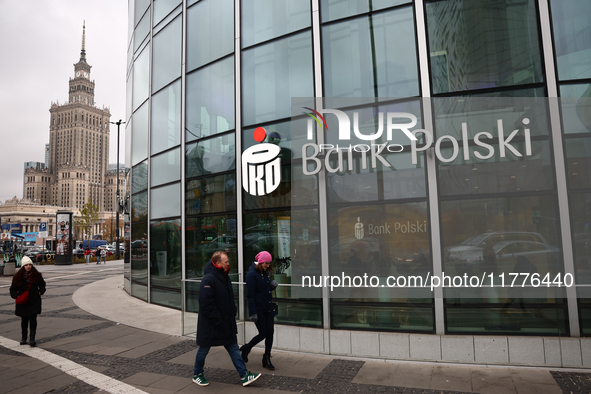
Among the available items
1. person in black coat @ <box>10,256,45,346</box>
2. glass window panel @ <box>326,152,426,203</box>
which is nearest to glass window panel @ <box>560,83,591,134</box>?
glass window panel @ <box>326,152,426,203</box>

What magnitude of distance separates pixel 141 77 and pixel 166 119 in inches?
138

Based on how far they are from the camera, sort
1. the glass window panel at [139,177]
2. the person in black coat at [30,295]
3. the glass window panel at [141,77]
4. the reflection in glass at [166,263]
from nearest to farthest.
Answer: the person in black coat at [30,295] → the reflection in glass at [166,263] → the glass window panel at [139,177] → the glass window panel at [141,77]

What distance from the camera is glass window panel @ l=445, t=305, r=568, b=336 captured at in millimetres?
6711

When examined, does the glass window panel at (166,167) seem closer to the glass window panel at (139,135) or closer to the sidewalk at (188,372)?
the glass window panel at (139,135)

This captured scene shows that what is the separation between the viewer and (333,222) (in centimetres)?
812

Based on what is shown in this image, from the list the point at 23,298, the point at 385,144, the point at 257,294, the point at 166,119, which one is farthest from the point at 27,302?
the point at 385,144

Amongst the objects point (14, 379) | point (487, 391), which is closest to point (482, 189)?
point (487, 391)

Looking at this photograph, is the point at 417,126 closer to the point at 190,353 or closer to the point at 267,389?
the point at 267,389

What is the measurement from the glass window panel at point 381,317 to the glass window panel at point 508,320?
427 millimetres

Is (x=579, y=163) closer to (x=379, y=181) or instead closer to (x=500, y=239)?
(x=500, y=239)

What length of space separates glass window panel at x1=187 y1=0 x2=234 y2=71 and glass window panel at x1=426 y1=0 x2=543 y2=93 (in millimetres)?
5236

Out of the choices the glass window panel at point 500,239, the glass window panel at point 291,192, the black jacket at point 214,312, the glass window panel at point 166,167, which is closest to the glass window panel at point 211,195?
the glass window panel at point 291,192

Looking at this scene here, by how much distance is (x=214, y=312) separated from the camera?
5.48 m

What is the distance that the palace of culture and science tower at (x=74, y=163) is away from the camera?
164 metres
